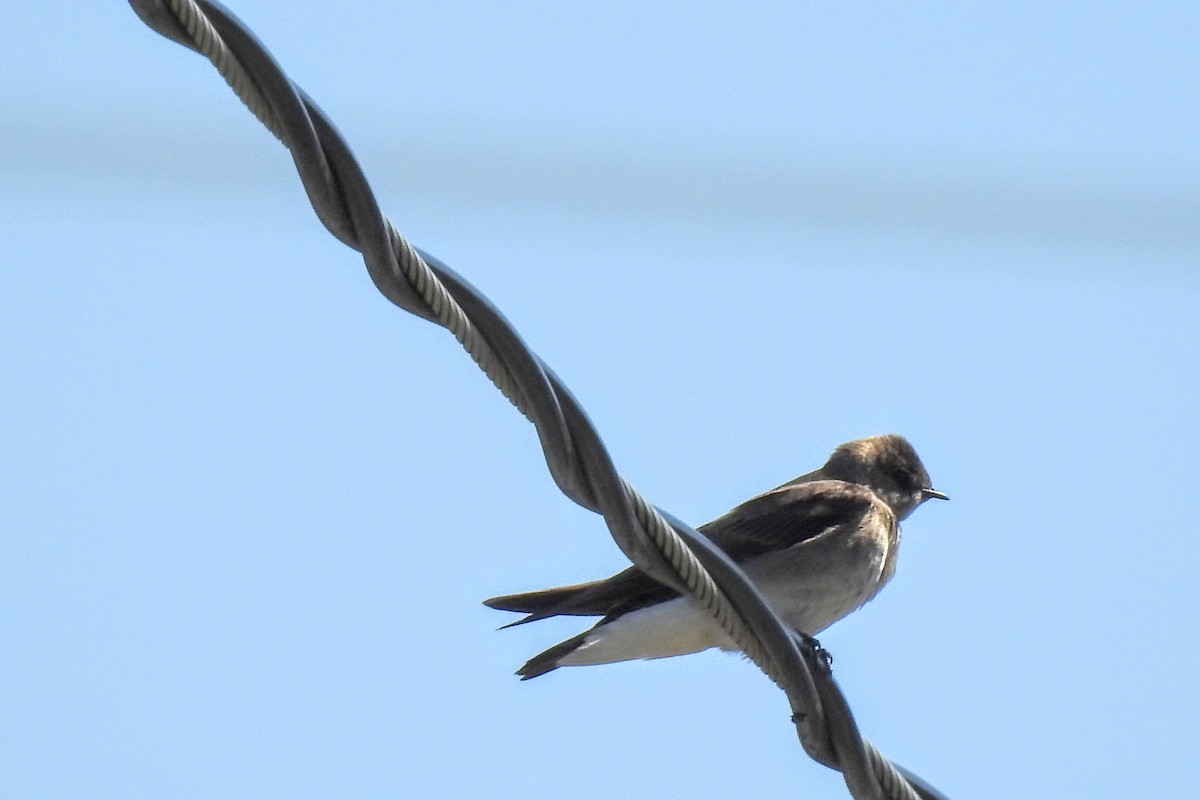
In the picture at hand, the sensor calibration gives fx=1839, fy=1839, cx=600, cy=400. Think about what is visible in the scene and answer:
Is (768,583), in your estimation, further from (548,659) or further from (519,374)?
(519,374)

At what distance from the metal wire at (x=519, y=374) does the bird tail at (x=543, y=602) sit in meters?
1.64

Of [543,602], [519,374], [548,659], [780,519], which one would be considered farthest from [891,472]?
[519,374]

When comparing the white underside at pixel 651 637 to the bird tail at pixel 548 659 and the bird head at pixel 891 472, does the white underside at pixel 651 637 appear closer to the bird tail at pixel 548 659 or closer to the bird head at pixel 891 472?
the bird tail at pixel 548 659

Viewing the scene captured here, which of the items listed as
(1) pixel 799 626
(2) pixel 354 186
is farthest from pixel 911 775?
(1) pixel 799 626

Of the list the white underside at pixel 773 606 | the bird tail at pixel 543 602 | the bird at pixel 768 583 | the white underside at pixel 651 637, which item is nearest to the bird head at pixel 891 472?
the bird at pixel 768 583

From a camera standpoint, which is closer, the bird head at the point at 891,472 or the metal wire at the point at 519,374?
the metal wire at the point at 519,374

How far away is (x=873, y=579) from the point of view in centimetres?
686

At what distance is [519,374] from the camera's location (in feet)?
9.81

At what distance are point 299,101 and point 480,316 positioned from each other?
454 millimetres

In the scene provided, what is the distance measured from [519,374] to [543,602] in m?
2.60

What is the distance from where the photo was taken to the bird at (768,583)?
20.2 ft

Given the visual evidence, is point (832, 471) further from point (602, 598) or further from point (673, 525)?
point (673, 525)

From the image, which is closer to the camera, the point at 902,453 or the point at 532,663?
the point at 532,663

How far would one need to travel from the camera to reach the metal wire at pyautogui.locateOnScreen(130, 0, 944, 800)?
9.04 ft
